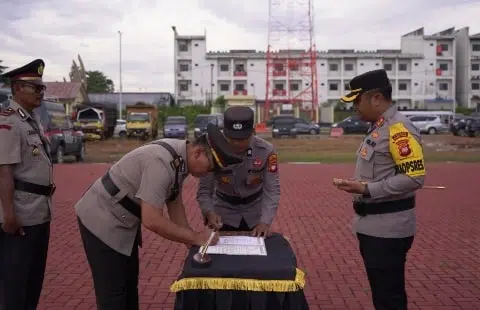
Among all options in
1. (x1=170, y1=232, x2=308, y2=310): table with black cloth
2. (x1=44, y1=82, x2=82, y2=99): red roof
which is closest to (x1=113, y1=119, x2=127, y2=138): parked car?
(x1=44, y1=82, x2=82, y2=99): red roof

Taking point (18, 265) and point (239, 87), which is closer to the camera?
point (18, 265)

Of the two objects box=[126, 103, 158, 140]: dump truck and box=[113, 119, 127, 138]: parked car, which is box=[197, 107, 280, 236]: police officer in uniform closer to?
box=[126, 103, 158, 140]: dump truck

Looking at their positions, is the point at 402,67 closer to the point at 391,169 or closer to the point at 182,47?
the point at 182,47

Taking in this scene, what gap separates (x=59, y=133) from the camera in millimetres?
17750

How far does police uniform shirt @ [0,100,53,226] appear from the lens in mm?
3354

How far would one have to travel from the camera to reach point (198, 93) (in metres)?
70.1

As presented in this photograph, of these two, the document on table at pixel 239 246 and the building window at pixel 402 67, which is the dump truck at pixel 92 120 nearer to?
the document on table at pixel 239 246

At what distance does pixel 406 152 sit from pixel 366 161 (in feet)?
0.88

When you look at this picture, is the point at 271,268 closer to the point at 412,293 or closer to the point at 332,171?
the point at 412,293

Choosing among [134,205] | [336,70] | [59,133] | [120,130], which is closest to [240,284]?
[134,205]

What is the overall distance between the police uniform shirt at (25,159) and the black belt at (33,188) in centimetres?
2

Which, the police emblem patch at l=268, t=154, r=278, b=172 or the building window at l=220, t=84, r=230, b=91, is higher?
the building window at l=220, t=84, r=230, b=91

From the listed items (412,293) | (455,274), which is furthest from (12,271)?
(455,274)

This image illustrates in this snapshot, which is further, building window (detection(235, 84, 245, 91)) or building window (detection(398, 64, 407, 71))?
building window (detection(235, 84, 245, 91))
